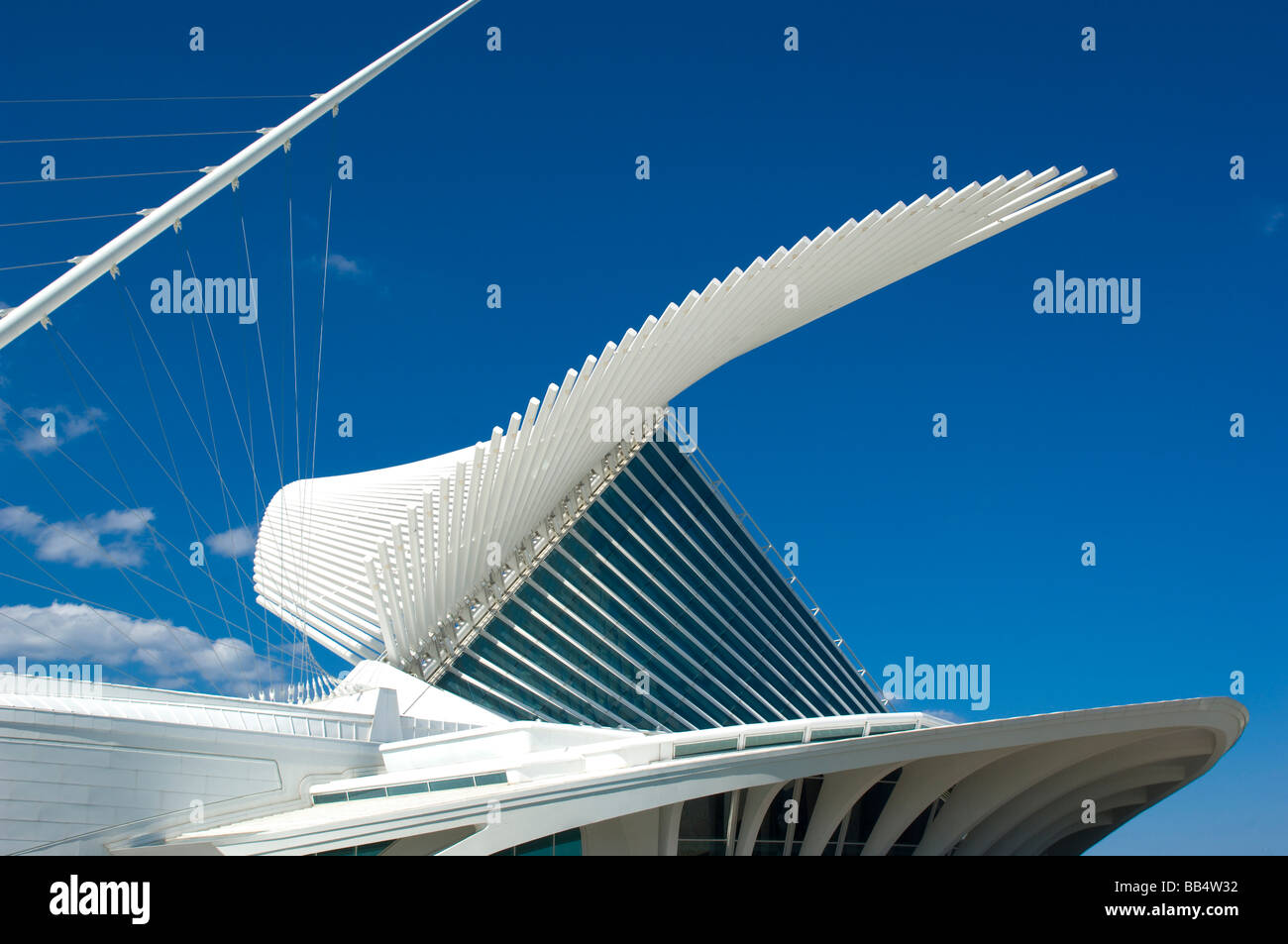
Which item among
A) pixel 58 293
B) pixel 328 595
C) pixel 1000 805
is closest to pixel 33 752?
pixel 58 293

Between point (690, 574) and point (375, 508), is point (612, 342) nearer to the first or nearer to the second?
point (690, 574)

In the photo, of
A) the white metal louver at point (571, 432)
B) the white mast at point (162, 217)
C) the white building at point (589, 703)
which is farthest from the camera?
the white metal louver at point (571, 432)

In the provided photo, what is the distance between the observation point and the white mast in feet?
46.1

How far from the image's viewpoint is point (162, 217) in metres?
15.8

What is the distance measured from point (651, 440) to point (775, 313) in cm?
788

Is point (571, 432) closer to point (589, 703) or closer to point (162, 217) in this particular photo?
point (589, 703)

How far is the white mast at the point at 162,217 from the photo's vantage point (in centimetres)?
1404

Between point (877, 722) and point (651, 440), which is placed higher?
point (651, 440)

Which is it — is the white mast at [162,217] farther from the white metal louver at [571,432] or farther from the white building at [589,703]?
the white metal louver at [571,432]

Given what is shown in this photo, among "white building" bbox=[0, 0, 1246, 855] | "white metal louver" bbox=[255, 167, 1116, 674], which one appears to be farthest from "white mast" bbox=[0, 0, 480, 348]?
"white metal louver" bbox=[255, 167, 1116, 674]

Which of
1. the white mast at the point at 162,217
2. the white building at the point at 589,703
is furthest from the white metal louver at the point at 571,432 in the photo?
the white mast at the point at 162,217
